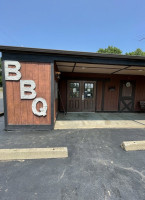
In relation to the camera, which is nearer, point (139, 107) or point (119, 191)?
point (119, 191)

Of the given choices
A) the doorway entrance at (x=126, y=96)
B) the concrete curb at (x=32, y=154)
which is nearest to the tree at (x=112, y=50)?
the doorway entrance at (x=126, y=96)

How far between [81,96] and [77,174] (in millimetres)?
4615

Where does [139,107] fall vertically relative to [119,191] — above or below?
above

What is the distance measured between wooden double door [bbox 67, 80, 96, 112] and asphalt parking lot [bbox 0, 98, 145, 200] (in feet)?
11.2

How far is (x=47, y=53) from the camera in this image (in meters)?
3.00

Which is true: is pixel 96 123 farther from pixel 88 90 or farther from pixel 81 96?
pixel 88 90

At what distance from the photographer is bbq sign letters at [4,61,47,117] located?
297 centimetres

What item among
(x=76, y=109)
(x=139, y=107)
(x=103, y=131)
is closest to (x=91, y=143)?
(x=103, y=131)

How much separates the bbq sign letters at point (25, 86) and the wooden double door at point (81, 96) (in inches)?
112

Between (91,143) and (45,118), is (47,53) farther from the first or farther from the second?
(91,143)

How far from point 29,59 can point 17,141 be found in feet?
7.40

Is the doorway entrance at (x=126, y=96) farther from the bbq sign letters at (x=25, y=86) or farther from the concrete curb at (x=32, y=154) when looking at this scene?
the concrete curb at (x=32, y=154)

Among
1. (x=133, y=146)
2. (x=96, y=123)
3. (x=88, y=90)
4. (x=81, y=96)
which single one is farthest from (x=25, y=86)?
(x=88, y=90)

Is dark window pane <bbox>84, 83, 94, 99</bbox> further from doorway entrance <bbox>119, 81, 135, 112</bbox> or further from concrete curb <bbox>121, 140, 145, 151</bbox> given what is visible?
concrete curb <bbox>121, 140, 145, 151</bbox>
